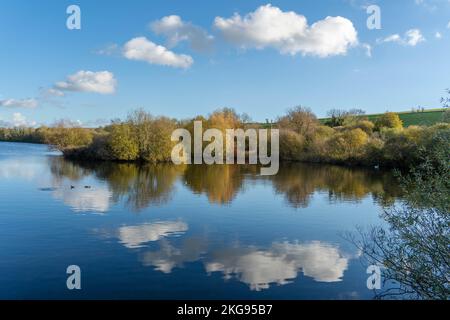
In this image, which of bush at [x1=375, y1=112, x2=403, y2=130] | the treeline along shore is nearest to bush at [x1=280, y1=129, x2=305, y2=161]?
the treeline along shore

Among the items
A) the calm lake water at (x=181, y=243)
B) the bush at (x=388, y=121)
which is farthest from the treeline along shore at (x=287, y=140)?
the calm lake water at (x=181, y=243)

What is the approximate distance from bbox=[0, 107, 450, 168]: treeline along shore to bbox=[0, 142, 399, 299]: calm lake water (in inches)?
1162

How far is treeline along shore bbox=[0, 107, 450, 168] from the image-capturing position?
58013 millimetres

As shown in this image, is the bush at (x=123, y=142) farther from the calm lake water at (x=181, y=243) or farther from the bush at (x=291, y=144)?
the calm lake water at (x=181, y=243)

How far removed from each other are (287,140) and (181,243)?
59.7 m

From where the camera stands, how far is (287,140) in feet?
241

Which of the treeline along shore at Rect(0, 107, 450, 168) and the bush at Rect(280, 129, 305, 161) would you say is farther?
the bush at Rect(280, 129, 305, 161)

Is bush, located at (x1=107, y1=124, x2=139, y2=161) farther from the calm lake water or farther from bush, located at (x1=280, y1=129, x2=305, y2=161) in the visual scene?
the calm lake water

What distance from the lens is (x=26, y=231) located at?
55.8ft

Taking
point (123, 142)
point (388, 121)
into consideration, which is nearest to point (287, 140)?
point (388, 121)

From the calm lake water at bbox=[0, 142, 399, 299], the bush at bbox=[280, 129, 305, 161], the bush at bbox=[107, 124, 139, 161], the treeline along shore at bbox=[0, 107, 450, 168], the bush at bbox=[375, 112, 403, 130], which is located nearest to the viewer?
the calm lake water at bbox=[0, 142, 399, 299]

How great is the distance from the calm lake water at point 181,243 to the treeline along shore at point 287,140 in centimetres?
2951

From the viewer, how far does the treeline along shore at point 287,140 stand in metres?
58.0

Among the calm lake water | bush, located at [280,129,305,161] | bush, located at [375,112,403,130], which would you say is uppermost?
bush, located at [375,112,403,130]
